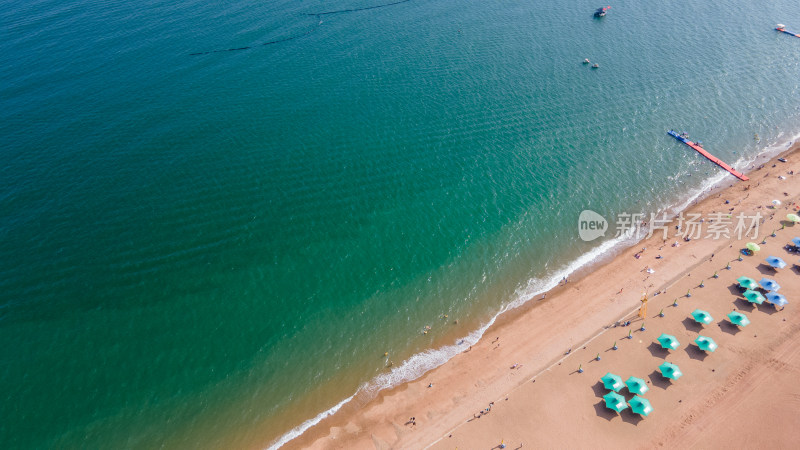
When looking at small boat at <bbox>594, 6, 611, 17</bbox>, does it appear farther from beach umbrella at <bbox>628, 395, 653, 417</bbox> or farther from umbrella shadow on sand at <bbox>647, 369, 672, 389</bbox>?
beach umbrella at <bbox>628, 395, 653, 417</bbox>

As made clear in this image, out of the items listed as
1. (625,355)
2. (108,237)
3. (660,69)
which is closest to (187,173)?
(108,237)

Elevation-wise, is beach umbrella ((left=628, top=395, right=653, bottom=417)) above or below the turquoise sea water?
below

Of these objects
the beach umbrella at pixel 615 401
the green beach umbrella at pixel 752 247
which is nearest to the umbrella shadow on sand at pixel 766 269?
the green beach umbrella at pixel 752 247

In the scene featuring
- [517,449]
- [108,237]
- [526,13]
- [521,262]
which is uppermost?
[526,13]

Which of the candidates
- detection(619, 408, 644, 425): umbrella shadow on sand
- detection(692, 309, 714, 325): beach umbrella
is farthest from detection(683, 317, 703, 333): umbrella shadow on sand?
detection(619, 408, 644, 425): umbrella shadow on sand

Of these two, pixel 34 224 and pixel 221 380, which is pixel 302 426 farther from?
pixel 34 224
